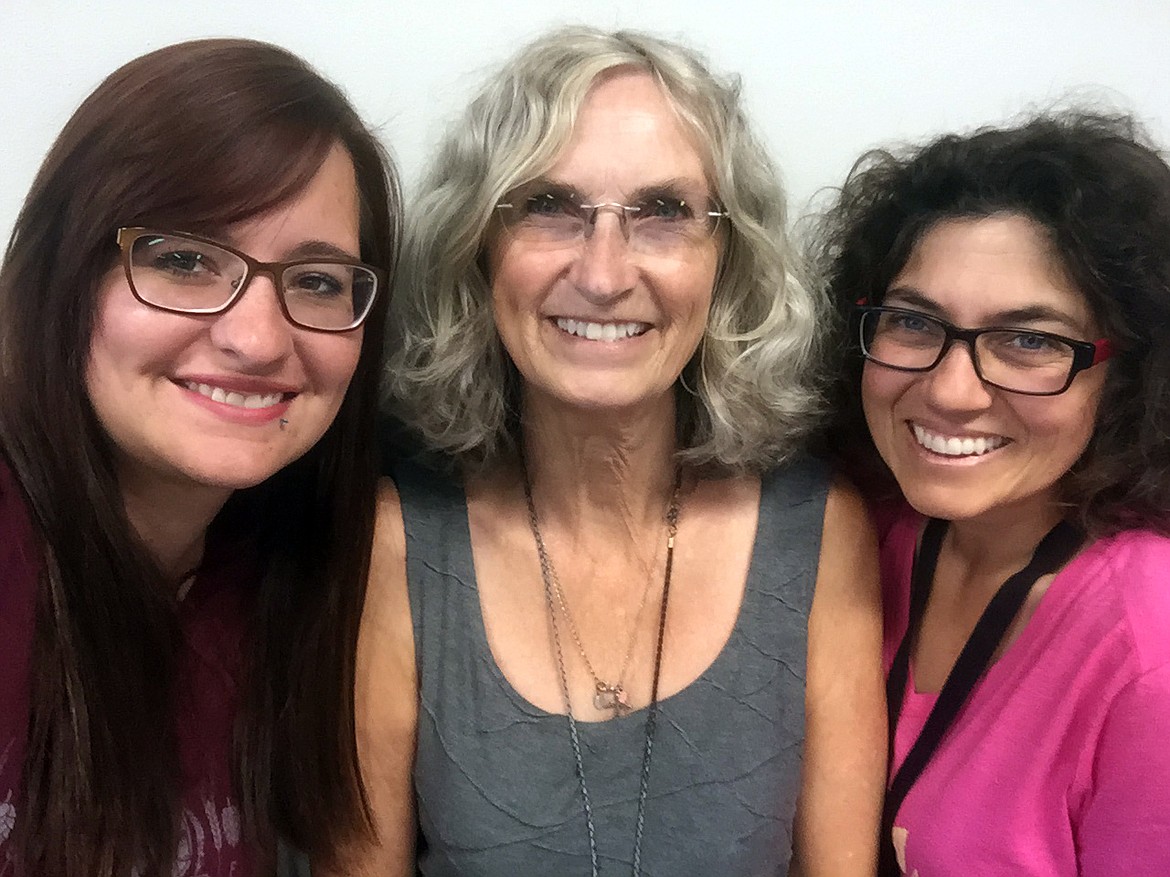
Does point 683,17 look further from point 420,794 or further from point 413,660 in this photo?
point 420,794

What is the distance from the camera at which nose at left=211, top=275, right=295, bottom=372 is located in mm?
987

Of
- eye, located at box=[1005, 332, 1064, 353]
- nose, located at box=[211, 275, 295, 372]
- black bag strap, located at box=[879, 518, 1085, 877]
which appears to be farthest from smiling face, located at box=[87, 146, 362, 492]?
black bag strap, located at box=[879, 518, 1085, 877]

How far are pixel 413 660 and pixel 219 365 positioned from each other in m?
0.54

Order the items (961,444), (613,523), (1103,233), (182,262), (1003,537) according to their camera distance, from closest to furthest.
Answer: (182,262)
(1103,233)
(961,444)
(1003,537)
(613,523)

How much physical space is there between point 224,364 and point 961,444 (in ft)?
3.13

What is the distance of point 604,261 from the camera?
1.17 m

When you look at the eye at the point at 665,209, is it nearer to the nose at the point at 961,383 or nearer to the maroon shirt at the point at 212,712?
the nose at the point at 961,383

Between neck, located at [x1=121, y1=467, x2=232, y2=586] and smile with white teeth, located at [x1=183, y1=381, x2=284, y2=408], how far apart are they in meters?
0.17

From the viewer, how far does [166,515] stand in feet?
3.83

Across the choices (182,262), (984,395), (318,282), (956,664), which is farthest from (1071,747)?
(182,262)

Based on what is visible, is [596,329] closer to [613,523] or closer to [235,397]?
[613,523]

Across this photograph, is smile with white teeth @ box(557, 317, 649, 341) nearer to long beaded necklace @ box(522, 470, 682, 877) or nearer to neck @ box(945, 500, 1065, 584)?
long beaded necklace @ box(522, 470, 682, 877)

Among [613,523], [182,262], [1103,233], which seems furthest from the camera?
[613,523]

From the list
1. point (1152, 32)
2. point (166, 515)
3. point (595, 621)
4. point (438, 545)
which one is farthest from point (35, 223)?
point (1152, 32)
